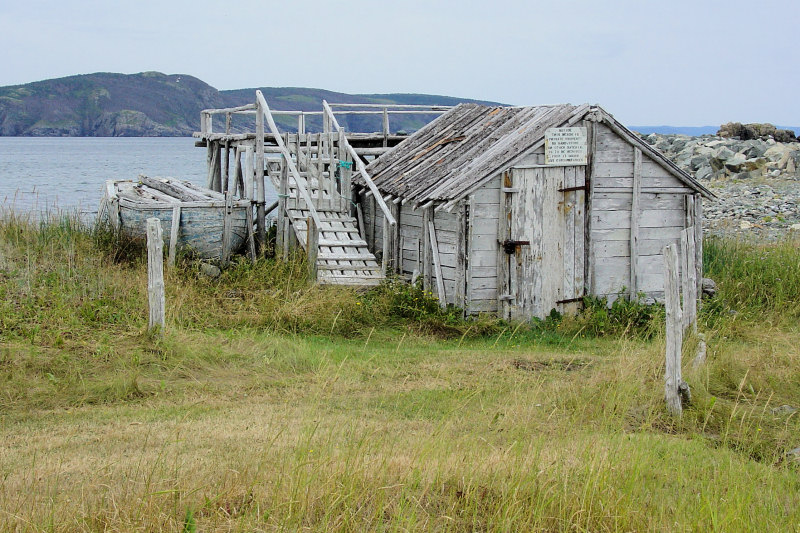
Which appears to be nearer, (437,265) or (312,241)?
(437,265)

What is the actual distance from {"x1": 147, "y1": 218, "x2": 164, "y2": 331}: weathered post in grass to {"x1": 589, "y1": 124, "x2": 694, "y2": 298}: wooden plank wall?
286 inches

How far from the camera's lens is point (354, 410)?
8438mm

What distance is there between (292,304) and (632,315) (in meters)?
5.55

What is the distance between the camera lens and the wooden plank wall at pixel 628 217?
1508cm

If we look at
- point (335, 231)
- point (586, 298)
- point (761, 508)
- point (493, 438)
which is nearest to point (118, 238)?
point (335, 231)

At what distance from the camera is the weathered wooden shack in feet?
46.8

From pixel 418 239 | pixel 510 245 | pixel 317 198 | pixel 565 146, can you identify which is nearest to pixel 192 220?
pixel 317 198

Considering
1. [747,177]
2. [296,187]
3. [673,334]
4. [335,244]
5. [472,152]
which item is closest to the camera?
[673,334]

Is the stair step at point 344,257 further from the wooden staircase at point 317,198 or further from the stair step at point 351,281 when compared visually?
the stair step at point 351,281

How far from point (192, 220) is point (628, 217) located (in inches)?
315

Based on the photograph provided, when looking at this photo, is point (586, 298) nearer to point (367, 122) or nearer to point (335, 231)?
point (335, 231)

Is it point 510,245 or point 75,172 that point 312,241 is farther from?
point 75,172

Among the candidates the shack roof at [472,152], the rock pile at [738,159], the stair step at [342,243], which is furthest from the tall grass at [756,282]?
the rock pile at [738,159]

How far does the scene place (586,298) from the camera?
1484cm
